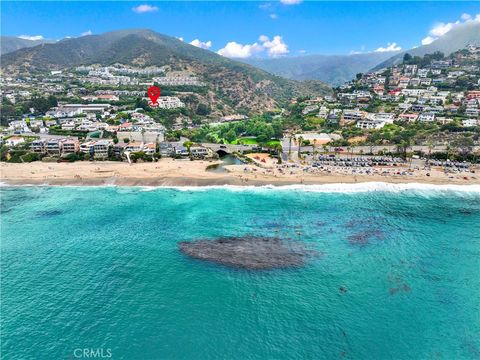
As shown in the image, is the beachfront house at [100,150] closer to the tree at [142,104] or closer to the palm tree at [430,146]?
the tree at [142,104]

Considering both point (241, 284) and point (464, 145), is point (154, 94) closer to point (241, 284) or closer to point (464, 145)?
point (464, 145)

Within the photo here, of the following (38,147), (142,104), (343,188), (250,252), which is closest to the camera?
(250,252)

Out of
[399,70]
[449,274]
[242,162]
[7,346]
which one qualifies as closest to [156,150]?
[242,162]

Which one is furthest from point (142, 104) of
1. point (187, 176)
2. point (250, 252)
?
point (250, 252)

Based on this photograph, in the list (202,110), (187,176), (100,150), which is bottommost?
(187,176)

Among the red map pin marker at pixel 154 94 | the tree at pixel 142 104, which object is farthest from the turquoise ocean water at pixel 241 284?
the red map pin marker at pixel 154 94

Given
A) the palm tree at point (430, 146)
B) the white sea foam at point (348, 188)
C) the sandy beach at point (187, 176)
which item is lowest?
the white sea foam at point (348, 188)
